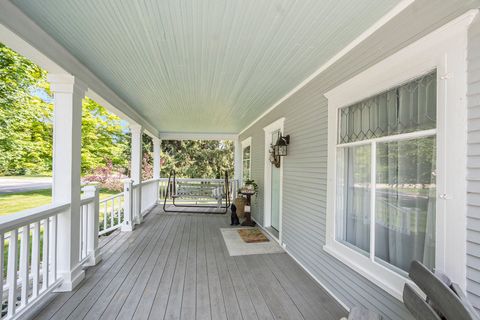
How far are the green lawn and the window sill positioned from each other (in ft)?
32.3

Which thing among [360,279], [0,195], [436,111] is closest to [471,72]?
[436,111]

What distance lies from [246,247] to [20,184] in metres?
11.6

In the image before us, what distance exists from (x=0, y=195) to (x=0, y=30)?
1067 centimetres

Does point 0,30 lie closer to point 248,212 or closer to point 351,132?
point 351,132

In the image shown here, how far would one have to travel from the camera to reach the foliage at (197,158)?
14.8 metres

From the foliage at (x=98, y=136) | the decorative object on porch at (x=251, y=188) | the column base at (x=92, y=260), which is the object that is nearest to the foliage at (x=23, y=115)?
the foliage at (x=98, y=136)

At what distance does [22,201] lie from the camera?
29.2 feet

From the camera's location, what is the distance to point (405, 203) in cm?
176

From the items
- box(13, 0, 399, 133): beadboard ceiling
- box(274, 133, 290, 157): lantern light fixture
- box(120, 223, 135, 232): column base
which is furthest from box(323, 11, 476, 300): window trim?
box(120, 223, 135, 232): column base

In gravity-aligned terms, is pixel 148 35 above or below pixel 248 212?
above

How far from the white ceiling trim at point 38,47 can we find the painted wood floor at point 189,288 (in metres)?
2.45

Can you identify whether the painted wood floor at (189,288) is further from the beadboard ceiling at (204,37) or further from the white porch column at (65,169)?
A: the beadboard ceiling at (204,37)

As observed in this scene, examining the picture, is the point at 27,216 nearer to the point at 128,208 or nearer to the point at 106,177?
the point at 128,208

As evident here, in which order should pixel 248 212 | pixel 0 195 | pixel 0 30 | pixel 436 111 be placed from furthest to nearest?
pixel 0 195 → pixel 248 212 → pixel 0 30 → pixel 436 111
